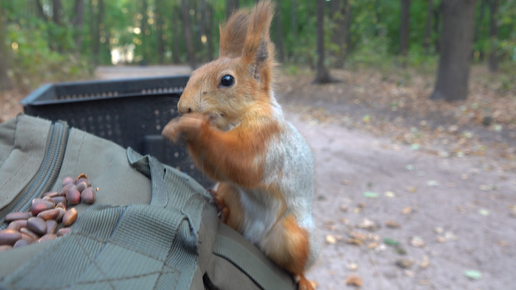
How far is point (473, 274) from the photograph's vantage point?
2256 mm

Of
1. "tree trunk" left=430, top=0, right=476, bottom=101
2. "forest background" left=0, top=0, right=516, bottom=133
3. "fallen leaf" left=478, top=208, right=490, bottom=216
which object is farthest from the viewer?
"tree trunk" left=430, top=0, right=476, bottom=101

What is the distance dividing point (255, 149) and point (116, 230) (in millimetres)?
598

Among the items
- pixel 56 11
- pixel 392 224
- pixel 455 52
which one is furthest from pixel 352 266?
pixel 56 11

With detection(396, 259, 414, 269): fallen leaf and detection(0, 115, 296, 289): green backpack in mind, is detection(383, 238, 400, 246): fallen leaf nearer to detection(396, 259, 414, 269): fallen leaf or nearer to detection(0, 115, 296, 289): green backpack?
detection(396, 259, 414, 269): fallen leaf

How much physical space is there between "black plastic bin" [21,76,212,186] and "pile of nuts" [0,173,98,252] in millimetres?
590

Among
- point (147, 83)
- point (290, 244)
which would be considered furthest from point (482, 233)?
point (147, 83)

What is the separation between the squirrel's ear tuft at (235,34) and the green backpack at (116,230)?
2.26 feet

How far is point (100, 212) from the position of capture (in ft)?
2.87

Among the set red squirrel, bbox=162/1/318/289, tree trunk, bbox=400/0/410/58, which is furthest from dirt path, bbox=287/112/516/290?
tree trunk, bbox=400/0/410/58

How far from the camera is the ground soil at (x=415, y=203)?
2322 mm

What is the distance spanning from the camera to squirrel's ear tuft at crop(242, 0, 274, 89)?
1.42m

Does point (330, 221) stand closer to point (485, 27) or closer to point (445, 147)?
point (445, 147)

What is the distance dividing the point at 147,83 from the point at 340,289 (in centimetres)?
177

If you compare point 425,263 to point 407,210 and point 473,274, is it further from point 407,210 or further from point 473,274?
point 407,210
